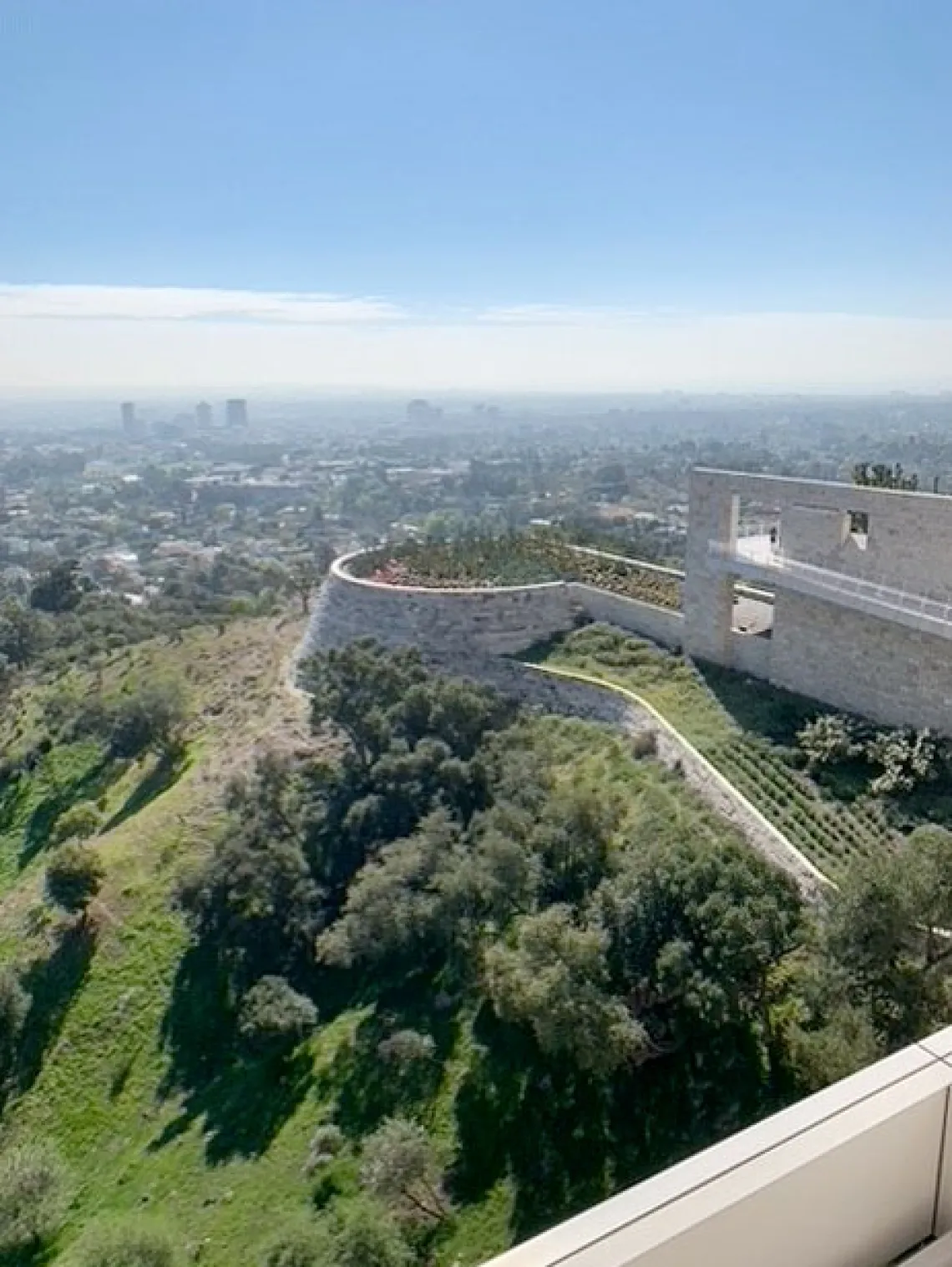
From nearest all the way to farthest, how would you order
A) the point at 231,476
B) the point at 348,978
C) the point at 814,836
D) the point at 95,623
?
the point at 814,836 < the point at 348,978 < the point at 95,623 < the point at 231,476

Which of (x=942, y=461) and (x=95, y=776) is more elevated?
(x=942, y=461)

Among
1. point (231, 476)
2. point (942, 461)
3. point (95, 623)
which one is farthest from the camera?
point (231, 476)

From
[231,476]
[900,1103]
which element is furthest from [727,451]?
[900,1103]

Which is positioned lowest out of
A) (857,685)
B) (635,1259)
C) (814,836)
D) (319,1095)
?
(319,1095)

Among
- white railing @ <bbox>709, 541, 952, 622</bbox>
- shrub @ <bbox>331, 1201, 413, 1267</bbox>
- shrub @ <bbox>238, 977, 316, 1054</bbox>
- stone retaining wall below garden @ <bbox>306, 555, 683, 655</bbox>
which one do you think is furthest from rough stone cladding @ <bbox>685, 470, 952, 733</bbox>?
shrub @ <bbox>331, 1201, 413, 1267</bbox>

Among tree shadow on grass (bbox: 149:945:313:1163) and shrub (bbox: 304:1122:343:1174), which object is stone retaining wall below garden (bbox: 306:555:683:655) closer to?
tree shadow on grass (bbox: 149:945:313:1163)

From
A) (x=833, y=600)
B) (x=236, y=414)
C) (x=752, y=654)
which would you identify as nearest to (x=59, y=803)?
(x=752, y=654)

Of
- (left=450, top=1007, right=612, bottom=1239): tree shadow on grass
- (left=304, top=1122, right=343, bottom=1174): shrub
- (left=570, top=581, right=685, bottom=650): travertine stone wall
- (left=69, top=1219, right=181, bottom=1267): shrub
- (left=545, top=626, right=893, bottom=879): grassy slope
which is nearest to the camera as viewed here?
(left=69, top=1219, right=181, bottom=1267): shrub

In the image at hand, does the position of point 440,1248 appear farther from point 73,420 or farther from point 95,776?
point 73,420
